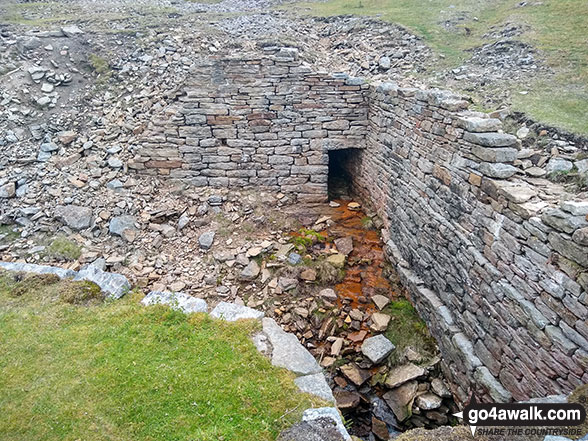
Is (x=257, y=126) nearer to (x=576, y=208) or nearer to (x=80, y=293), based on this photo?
(x=80, y=293)

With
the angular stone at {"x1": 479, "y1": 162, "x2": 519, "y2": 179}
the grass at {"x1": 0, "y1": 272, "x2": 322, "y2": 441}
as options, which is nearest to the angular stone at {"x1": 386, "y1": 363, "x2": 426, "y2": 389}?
the grass at {"x1": 0, "y1": 272, "x2": 322, "y2": 441}

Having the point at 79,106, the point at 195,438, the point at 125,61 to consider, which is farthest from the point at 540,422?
the point at 125,61

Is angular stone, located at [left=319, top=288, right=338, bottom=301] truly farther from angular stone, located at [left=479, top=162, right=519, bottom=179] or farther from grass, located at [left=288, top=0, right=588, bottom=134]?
grass, located at [left=288, top=0, right=588, bottom=134]

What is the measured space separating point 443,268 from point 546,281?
2.30 meters

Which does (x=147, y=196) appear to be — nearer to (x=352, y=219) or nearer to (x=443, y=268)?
(x=352, y=219)

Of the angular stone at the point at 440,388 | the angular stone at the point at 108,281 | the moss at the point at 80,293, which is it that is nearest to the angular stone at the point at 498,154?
the angular stone at the point at 440,388

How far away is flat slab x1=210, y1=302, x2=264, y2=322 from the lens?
235 inches

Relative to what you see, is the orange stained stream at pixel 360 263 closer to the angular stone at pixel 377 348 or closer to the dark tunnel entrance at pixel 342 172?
the angular stone at pixel 377 348

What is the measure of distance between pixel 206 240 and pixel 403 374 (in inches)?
200

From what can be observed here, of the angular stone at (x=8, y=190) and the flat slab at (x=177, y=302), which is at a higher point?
the angular stone at (x=8, y=190)

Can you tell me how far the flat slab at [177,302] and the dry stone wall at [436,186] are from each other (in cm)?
411

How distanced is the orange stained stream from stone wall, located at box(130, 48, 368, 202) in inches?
53.4

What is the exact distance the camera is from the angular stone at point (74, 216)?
870cm

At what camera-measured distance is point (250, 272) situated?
817 centimetres
